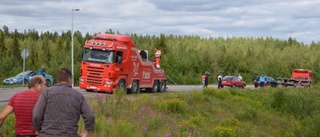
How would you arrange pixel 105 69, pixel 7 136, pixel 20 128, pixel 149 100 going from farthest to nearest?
1. pixel 105 69
2. pixel 149 100
3. pixel 7 136
4. pixel 20 128

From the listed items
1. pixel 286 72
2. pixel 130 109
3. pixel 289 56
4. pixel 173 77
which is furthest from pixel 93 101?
pixel 289 56

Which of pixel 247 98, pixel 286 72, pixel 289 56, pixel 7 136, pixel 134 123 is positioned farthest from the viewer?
pixel 289 56

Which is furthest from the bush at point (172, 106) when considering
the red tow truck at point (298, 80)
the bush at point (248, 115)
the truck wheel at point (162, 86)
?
the red tow truck at point (298, 80)

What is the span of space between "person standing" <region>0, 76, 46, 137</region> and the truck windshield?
66.9 ft

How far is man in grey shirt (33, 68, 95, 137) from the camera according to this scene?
24.6 feet

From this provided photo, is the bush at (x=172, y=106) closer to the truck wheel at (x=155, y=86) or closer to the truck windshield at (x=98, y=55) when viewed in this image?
the truck windshield at (x=98, y=55)

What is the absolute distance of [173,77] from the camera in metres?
88.2

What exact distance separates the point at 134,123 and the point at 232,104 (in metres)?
20.0

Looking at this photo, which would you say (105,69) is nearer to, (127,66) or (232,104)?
(127,66)

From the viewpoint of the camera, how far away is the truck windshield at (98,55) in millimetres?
28984

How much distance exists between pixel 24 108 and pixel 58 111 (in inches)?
48.0

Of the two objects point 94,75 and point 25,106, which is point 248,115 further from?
point 25,106

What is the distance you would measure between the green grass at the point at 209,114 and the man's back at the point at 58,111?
6919mm

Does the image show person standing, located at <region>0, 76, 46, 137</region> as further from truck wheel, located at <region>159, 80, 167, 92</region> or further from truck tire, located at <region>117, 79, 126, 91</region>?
truck wheel, located at <region>159, 80, 167, 92</region>
